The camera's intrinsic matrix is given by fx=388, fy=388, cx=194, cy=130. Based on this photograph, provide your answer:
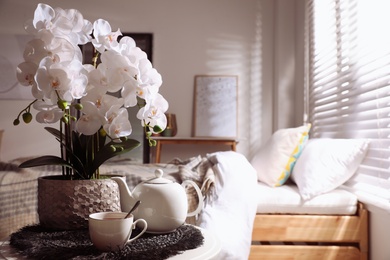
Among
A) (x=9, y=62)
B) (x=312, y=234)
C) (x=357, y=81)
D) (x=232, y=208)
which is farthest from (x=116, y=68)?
(x=9, y=62)

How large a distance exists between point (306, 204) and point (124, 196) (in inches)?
54.5

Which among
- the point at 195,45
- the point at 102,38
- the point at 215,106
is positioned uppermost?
the point at 195,45

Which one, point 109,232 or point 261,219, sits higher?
point 109,232

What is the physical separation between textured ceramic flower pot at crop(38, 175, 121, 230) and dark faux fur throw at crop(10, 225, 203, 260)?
33mm

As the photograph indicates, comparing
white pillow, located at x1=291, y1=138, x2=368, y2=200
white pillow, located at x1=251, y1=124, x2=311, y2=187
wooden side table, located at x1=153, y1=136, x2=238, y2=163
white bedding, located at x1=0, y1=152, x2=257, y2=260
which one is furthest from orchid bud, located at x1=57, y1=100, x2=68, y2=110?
wooden side table, located at x1=153, y1=136, x2=238, y2=163

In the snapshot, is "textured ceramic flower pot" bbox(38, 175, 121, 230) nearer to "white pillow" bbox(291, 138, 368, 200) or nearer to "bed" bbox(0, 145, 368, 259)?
"bed" bbox(0, 145, 368, 259)

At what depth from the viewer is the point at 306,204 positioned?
7.09 ft

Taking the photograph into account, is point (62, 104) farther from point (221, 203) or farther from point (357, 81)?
point (357, 81)

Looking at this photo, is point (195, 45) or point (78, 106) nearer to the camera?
point (78, 106)

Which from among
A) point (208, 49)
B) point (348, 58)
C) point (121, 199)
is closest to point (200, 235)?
point (121, 199)

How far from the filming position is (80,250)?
0.87 metres

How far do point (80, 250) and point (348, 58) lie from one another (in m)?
2.36

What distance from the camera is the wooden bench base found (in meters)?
2.12

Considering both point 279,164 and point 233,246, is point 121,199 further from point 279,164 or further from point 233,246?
point 279,164
